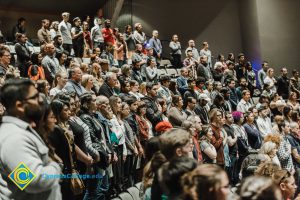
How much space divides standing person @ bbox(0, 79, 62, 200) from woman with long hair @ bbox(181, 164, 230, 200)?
0.64m

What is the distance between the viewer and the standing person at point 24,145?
2018 millimetres

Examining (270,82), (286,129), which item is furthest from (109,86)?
(270,82)

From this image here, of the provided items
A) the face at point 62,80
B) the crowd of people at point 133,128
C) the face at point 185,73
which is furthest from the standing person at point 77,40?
the face at point 62,80

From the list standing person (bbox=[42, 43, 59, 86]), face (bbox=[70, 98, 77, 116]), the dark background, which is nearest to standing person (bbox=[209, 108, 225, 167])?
face (bbox=[70, 98, 77, 116])

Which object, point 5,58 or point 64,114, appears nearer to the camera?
point 64,114

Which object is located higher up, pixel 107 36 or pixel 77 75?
pixel 107 36

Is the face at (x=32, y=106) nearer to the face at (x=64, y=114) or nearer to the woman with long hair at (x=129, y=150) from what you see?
the face at (x=64, y=114)

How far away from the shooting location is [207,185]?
2.01 metres

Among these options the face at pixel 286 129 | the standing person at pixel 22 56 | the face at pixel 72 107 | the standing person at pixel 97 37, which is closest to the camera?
the face at pixel 72 107

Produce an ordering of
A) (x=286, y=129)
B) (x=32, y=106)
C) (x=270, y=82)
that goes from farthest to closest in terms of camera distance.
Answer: (x=270, y=82) → (x=286, y=129) → (x=32, y=106)

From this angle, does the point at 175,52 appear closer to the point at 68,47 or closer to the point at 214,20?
the point at 68,47

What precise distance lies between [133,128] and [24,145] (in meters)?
3.44

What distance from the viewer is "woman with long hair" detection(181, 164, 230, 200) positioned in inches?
78.9

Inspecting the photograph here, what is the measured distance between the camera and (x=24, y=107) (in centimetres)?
213
